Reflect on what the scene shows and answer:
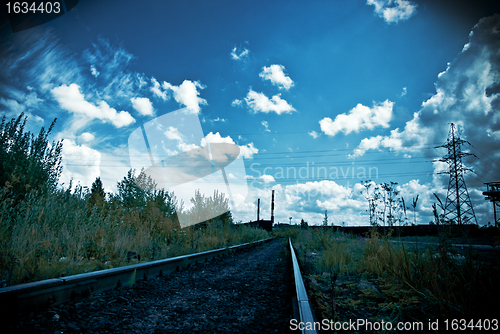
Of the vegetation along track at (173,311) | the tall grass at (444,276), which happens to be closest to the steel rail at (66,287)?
the vegetation along track at (173,311)

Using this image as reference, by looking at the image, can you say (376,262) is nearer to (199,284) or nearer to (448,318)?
(448,318)

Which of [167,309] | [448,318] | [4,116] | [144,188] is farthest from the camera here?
[144,188]

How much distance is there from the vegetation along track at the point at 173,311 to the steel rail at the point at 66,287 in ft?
0.31

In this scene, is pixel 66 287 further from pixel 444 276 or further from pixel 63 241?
pixel 444 276

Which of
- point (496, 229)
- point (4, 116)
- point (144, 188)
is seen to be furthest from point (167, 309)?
point (144, 188)

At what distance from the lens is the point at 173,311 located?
2449 mm

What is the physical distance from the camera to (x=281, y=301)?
9.30ft

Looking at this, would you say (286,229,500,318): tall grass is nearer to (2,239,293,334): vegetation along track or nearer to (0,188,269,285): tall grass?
(2,239,293,334): vegetation along track

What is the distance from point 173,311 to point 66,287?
3.90ft

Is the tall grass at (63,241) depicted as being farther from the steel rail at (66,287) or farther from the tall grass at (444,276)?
the tall grass at (444,276)

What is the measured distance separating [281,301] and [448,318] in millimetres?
1569

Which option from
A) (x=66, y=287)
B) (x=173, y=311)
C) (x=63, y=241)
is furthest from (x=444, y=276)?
(x=63, y=241)

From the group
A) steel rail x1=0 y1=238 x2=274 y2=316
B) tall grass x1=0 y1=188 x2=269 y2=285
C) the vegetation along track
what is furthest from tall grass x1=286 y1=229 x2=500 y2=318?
tall grass x1=0 y1=188 x2=269 y2=285

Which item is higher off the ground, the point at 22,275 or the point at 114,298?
the point at 22,275
